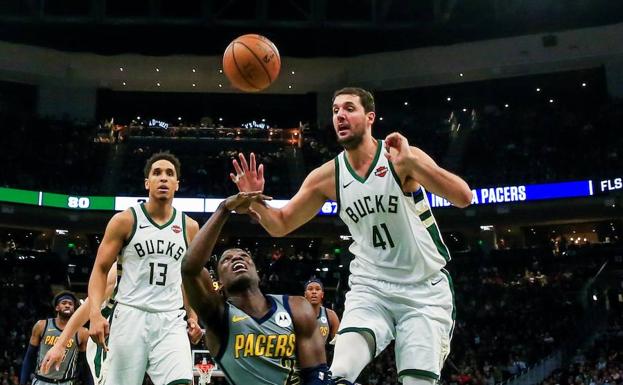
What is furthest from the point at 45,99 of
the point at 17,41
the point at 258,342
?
the point at 258,342

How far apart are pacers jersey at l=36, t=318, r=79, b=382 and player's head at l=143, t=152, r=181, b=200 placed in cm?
382

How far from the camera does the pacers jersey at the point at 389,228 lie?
429 cm

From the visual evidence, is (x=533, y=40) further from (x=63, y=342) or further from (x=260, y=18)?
(x=63, y=342)

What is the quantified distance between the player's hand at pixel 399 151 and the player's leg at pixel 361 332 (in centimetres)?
74

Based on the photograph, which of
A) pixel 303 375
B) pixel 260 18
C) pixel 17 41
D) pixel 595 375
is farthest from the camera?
pixel 17 41

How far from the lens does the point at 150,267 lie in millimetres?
5758

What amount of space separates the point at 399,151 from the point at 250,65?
310cm

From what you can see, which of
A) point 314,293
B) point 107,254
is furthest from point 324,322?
point 107,254

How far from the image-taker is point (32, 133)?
2945cm

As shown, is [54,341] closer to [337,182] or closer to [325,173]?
[325,173]

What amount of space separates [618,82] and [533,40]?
392 centimetres

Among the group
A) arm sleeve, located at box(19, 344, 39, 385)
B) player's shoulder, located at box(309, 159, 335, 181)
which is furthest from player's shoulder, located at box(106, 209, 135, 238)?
arm sleeve, located at box(19, 344, 39, 385)

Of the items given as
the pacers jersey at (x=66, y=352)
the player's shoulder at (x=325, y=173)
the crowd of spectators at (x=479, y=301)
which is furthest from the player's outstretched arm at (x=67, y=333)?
the crowd of spectators at (x=479, y=301)

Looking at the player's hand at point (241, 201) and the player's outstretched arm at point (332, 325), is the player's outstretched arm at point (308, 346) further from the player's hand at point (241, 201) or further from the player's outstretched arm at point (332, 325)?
the player's outstretched arm at point (332, 325)
